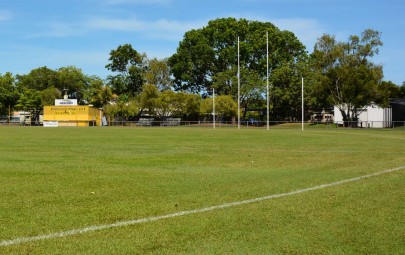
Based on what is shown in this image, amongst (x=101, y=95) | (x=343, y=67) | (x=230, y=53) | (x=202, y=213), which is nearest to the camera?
(x=202, y=213)

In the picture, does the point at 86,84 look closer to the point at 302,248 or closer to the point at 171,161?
the point at 171,161

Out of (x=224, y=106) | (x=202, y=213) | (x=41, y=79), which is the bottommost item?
(x=202, y=213)

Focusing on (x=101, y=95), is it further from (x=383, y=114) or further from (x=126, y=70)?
(x=383, y=114)

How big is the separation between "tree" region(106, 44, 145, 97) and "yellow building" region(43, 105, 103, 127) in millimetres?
13980

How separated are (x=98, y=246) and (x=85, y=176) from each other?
6.30 meters

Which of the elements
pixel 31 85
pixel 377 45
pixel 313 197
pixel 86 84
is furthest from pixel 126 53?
pixel 313 197

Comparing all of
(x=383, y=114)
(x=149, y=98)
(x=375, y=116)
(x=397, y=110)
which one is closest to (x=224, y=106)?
(x=149, y=98)

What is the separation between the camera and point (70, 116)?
286 feet

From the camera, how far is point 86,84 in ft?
380

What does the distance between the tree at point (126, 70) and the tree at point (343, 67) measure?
42.7m

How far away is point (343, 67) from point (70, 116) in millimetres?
49797

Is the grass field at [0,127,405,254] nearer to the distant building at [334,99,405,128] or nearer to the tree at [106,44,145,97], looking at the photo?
the distant building at [334,99,405,128]

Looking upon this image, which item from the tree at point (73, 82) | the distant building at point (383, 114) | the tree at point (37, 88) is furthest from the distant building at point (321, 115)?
the tree at point (37, 88)

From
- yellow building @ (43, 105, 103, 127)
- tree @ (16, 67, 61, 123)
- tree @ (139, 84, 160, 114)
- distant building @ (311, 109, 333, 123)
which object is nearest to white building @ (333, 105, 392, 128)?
distant building @ (311, 109, 333, 123)
